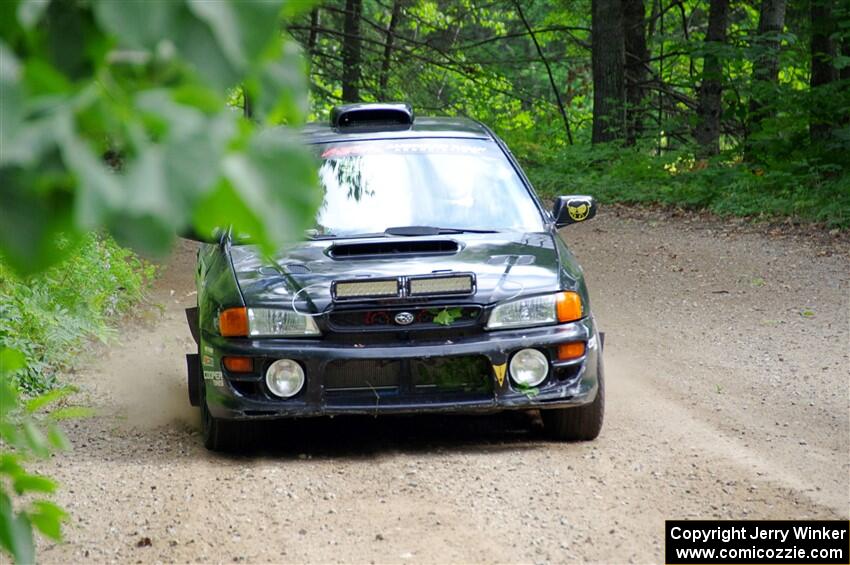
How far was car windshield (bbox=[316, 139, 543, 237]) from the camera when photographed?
7027mm

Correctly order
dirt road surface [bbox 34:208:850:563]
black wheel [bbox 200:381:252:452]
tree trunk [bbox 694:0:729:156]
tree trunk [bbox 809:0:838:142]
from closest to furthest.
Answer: dirt road surface [bbox 34:208:850:563], black wheel [bbox 200:381:252:452], tree trunk [bbox 809:0:838:142], tree trunk [bbox 694:0:729:156]

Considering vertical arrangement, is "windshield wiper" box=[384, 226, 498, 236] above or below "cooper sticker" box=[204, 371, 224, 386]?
above

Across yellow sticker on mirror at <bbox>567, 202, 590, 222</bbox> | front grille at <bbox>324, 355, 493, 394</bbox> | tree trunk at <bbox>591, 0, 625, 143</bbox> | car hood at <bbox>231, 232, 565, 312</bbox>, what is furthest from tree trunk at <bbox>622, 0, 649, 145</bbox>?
front grille at <bbox>324, 355, 493, 394</bbox>

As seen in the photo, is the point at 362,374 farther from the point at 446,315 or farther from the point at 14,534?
the point at 14,534

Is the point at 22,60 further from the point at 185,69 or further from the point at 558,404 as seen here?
the point at 558,404

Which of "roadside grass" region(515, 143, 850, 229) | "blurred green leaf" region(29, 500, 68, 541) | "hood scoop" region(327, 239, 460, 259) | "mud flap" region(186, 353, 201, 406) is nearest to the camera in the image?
"blurred green leaf" region(29, 500, 68, 541)

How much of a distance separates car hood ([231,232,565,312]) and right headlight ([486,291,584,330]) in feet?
0.16

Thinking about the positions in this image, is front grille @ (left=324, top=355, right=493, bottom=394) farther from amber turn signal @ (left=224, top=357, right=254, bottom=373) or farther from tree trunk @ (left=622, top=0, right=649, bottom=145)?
tree trunk @ (left=622, top=0, right=649, bottom=145)

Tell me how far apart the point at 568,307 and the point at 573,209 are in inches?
44.4

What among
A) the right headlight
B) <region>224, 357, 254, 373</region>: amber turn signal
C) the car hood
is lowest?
<region>224, 357, 254, 373</region>: amber turn signal

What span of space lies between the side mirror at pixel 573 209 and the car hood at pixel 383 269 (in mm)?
631

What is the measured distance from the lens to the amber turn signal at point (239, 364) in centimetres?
611

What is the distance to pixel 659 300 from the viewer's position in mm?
11750

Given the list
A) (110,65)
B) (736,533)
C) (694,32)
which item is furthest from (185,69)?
(694,32)
